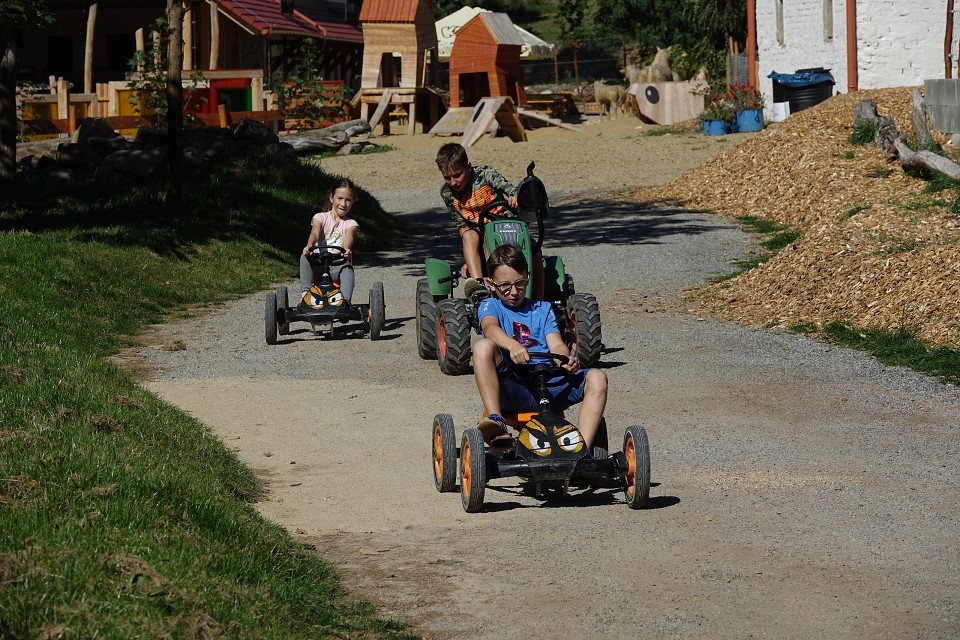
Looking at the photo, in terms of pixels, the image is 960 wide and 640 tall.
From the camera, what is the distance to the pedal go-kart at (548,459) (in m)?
6.40

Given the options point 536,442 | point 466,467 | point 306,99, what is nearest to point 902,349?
point 536,442

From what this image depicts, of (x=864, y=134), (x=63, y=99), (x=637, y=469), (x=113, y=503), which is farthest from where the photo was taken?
(x=63, y=99)

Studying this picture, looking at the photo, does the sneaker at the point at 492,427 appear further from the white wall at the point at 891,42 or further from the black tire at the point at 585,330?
the white wall at the point at 891,42

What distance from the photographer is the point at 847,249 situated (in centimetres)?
1322

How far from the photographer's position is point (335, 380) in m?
10.2

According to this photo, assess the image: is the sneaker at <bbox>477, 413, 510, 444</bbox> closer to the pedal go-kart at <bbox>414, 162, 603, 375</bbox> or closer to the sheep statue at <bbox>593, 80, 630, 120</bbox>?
the pedal go-kart at <bbox>414, 162, 603, 375</bbox>

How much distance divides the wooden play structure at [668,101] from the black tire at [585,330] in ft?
95.0

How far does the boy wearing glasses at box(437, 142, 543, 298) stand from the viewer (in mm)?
10367

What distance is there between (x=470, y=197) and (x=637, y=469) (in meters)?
4.67

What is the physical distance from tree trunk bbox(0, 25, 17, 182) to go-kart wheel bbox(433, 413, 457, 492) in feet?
43.7

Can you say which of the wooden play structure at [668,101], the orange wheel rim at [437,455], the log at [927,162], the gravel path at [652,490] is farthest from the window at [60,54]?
the orange wheel rim at [437,455]

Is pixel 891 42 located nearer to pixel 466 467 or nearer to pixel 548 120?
pixel 548 120

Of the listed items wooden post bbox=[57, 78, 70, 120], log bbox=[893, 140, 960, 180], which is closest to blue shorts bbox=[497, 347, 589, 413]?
log bbox=[893, 140, 960, 180]

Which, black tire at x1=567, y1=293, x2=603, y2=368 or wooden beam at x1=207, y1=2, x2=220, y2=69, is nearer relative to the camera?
black tire at x1=567, y1=293, x2=603, y2=368
